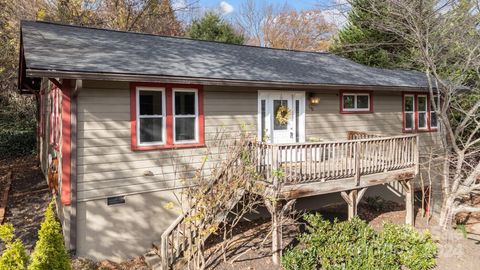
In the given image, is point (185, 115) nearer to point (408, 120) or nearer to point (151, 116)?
point (151, 116)

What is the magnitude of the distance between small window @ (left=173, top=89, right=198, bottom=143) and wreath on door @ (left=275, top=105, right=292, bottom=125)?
242 centimetres

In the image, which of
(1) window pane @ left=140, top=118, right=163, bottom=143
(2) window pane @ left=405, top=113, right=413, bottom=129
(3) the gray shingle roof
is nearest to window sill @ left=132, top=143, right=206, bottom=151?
(1) window pane @ left=140, top=118, right=163, bottom=143

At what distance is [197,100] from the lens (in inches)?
301

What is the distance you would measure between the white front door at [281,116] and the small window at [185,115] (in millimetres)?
1853

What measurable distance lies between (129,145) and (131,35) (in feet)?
15.2

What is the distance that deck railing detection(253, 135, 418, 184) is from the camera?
6746 millimetres

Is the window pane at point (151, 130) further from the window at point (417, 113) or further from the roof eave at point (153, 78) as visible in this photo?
the window at point (417, 113)

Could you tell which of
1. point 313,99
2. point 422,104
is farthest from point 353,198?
point 422,104

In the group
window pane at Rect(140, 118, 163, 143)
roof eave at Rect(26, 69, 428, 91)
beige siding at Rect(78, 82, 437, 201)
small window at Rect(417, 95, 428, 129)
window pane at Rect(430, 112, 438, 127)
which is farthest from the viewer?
window pane at Rect(430, 112, 438, 127)

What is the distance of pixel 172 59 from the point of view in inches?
319

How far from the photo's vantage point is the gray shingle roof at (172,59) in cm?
649

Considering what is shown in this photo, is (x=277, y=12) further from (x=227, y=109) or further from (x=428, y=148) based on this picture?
(x=227, y=109)

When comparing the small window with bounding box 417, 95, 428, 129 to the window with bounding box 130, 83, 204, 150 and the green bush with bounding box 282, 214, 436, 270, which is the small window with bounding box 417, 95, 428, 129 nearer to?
the green bush with bounding box 282, 214, 436, 270

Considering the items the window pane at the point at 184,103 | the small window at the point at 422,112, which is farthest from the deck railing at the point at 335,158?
the small window at the point at 422,112
